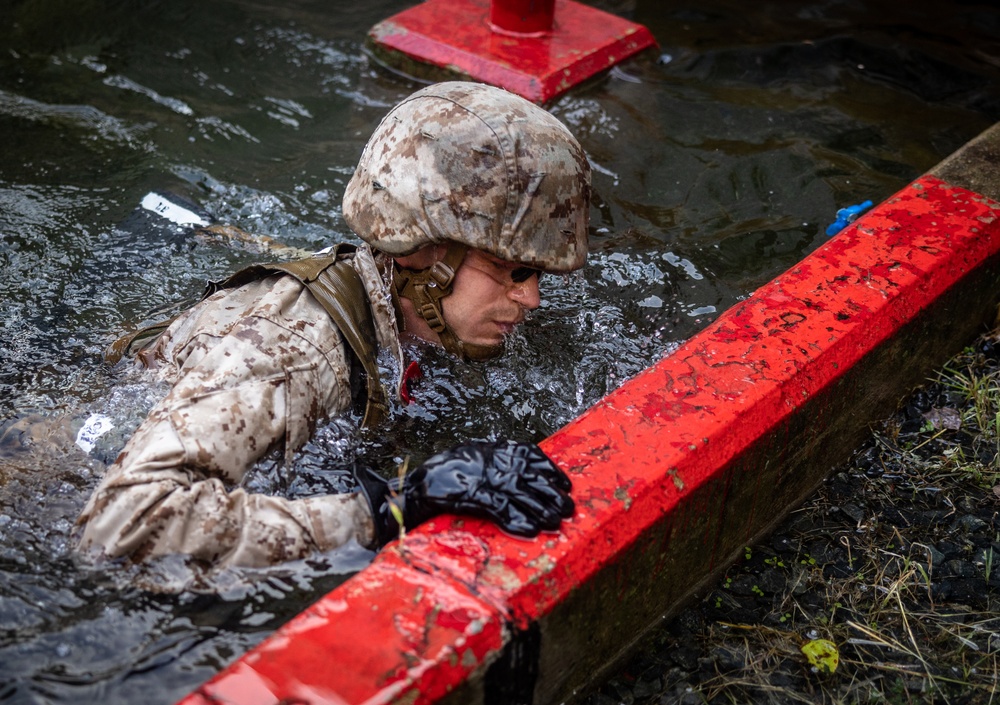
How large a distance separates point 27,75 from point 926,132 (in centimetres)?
573

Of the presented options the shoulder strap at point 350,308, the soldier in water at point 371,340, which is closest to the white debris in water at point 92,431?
the soldier in water at point 371,340

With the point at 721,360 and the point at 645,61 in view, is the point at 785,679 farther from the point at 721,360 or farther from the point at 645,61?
the point at 645,61

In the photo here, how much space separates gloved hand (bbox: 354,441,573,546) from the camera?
2596mm

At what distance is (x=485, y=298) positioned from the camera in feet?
11.1

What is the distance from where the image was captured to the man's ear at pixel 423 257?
10.9ft

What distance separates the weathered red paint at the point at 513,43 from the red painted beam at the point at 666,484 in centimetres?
243

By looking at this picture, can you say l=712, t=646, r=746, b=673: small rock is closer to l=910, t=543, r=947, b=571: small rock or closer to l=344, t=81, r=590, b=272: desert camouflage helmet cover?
l=910, t=543, r=947, b=571: small rock

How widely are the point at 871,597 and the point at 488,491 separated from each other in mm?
1592

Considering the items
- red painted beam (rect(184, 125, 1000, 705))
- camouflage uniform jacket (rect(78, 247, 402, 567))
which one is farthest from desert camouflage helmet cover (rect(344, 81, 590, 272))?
red painted beam (rect(184, 125, 1000, 705))

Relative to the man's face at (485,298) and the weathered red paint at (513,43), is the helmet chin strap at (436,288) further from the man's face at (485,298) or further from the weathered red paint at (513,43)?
the weathered red paint at (513,43)

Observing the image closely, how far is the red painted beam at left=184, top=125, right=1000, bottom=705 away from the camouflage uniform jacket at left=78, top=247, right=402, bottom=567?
0.43 metres

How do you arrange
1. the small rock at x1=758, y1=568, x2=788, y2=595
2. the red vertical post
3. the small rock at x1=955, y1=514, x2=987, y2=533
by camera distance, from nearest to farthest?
1. the small rock at x1=758, y1=568, x2=788, y2=595
2. the small rock at x1=955, y1=514, x2=987, y2=533
3. the red vertical post

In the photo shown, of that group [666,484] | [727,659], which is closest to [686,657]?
[727,659]

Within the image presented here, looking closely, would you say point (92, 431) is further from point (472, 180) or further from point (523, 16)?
point (523, 16)
